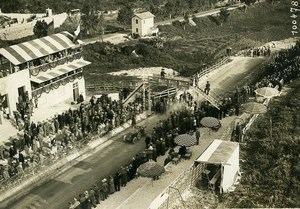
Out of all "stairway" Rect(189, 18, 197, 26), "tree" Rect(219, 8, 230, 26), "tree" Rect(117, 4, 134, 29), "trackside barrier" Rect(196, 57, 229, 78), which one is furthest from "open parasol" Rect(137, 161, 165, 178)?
"tree" Rect(219, 8, 230, 26)

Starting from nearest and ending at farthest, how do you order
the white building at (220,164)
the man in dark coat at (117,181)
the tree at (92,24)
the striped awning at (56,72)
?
the white building at (220,164) < the man in dark coat at (117,181) < the striped awning at (56,72) < the tree at (92,24)

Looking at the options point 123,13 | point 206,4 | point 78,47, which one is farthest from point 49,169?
point 206,4

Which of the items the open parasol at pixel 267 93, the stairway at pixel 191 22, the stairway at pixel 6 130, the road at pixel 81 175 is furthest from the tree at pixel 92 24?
the open parasol at pixel 267 93

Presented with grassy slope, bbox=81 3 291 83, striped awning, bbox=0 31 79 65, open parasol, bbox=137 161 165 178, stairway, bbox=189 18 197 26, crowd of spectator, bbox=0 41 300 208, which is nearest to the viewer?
open parasol, bbox=137 161 165 178

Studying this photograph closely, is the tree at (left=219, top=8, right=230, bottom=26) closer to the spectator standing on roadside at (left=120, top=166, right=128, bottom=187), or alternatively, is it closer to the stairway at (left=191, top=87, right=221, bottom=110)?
the stairway at (left=191, top=87, right=221, bottom=110)

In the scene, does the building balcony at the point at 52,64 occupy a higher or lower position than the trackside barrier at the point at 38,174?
higher

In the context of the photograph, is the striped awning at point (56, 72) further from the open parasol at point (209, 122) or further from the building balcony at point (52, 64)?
the open parasol at point (209, 122)

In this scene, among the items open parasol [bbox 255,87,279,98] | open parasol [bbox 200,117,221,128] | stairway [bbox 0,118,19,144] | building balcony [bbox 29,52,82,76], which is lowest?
stairway [bbox 0,118,19,144]

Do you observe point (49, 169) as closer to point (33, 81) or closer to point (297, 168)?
point (33, 81)
